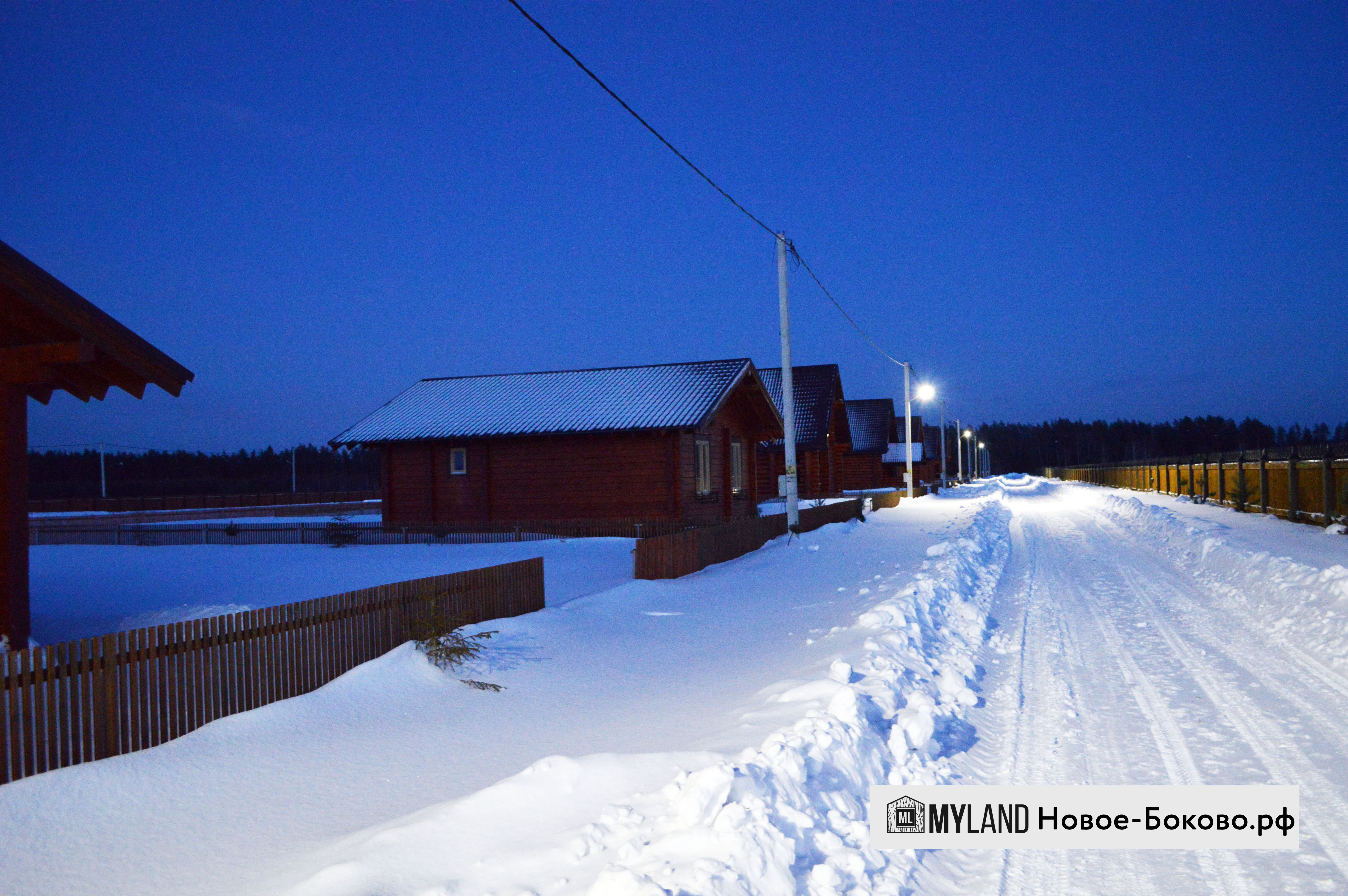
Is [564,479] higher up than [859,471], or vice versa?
[564,479]

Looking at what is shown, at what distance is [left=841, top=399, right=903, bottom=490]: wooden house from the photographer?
58719 mm

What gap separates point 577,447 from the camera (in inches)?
987

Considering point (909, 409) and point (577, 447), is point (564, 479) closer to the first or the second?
point (577, 447)

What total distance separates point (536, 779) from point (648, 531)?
54.9ft

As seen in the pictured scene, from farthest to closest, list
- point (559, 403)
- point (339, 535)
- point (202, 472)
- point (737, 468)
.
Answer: point (202, 472), point (737, 468), point (559, 403), point (339, 535)

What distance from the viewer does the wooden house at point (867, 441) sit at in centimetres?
5872

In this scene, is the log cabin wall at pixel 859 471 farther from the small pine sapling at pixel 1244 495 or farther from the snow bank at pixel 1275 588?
the snow bank at pixel 1275 588

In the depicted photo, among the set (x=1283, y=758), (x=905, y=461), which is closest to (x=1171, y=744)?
(x=1283, y=758)

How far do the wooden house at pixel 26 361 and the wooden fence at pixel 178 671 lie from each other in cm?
340

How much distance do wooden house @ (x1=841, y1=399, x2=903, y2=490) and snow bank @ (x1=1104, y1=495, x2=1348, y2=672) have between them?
3891 centimetres

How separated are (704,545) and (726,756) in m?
11.1

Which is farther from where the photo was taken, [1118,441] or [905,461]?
[1118,441]

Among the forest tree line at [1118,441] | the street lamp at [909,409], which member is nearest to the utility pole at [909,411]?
the street lamp at [909,409]

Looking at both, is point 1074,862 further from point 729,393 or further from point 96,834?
point 729,393
